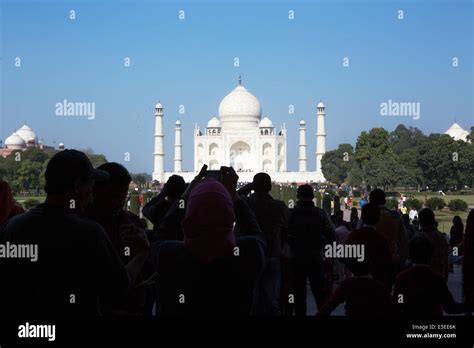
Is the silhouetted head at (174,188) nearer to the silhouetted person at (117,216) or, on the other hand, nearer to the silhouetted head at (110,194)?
the silhouetted person at (117,216)

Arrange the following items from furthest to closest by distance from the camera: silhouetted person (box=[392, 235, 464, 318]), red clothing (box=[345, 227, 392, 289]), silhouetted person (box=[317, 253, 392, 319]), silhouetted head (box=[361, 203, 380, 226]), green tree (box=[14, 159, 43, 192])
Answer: green tree (box=[14, 159, 43, 192])
silhouetted head (box=[361, 203, 380, 226])
red clothing (box=[345, 227, 392, 289])
silhouetted person (box=[392, 235, 464, 318])
silhouetted person (box=[317, 253, 392, 319])

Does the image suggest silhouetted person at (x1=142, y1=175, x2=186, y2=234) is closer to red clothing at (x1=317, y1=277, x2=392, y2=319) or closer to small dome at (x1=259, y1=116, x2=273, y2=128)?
red clothing at (x1=317, y1=277, x2=392, y2=319)

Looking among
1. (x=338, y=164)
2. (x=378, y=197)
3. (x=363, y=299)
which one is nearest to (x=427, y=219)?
(x=378, y=197)

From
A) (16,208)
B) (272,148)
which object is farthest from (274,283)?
(272,148)

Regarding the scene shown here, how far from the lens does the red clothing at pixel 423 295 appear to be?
3295mm

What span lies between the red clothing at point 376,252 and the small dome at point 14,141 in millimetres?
59596

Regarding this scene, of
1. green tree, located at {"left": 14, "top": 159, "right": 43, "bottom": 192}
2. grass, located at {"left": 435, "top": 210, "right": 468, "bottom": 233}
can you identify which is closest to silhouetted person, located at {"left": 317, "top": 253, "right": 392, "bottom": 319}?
grass, located at {"left": 435, "top": 210, "right": 468, "bottom": 233}

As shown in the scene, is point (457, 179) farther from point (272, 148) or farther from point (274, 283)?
point (274, 283)

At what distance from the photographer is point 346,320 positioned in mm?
2537

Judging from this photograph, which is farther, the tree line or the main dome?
the main dome

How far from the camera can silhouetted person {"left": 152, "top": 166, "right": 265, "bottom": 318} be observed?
2.30 m

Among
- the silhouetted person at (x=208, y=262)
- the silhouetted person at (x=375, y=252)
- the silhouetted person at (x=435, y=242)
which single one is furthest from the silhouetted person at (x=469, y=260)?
the silhouetted person at (x=208, y=262)

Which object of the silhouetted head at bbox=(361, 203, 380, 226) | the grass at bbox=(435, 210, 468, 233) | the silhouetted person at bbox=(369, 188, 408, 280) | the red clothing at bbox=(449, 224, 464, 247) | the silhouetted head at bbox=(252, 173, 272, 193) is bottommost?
the grass at bbox=(435, 210, 468, 233)

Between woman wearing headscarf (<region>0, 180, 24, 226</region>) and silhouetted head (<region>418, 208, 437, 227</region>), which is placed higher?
woman wearing headscarf (<region>0, 180, 24, 226</region>)
